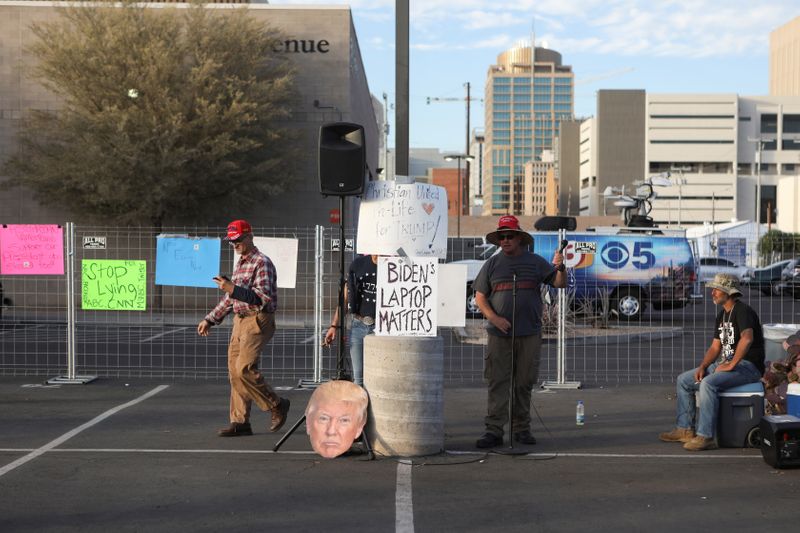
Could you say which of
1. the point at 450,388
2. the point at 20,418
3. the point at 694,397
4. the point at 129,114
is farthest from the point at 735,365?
the point at 129,114

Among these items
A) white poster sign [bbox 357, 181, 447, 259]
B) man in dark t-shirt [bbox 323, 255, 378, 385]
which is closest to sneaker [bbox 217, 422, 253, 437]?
man in dark t-shirt [bbox 323, 255, 378, 385]

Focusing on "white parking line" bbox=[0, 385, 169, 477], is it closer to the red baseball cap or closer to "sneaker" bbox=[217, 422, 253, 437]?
"sneaker" bbox=[217, 422, 253, 437]

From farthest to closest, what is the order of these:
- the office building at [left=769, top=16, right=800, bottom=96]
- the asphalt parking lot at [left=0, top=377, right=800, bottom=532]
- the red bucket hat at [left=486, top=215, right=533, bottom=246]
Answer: the office building at [left=769, top=16, right=800, bottom=96], the red bucket hat at [left=486, top=215, right=533, bottom=246], the asphalt parking lot at [left=0, top=377, right=800, bottom=532]

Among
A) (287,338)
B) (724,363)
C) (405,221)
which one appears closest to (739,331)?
(724,363)

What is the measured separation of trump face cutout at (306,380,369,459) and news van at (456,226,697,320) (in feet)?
46.7

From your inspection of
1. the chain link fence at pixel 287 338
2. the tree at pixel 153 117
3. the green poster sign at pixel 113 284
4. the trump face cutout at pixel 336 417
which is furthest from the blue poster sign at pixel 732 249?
the trump face cutout at pixel 336 417

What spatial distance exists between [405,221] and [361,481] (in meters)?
2.34

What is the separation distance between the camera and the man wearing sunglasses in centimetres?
876

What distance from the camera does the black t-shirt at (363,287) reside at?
9.41m

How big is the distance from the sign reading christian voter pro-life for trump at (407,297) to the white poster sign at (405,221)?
183mm

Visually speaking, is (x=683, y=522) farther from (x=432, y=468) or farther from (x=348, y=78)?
(x=348, y=78)

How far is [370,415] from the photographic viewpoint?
27.0 ft

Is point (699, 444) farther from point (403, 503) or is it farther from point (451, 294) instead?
point (403, 503)

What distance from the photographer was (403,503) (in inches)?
265
